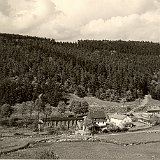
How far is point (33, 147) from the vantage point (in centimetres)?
8088

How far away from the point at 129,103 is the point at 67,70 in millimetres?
36923

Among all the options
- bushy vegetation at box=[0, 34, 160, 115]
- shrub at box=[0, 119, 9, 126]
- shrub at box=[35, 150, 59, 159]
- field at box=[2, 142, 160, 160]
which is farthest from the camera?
bushy vegetation at box=[0, 34, 160, 115]

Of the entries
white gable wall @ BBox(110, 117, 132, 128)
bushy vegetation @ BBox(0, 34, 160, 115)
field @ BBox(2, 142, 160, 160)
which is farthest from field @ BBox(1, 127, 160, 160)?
bushy vegetation @ BBox(0, 34, 160, 115)

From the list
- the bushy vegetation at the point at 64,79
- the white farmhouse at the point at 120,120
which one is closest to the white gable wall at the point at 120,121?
the white farmhouse at the point at 120,120

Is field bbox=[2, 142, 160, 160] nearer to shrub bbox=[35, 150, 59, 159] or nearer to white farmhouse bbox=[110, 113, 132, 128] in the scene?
shrub bbox=[35, 150, 59, 159]

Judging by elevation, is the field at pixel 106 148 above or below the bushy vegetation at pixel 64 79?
below

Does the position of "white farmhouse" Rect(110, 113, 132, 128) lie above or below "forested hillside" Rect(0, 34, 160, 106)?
below

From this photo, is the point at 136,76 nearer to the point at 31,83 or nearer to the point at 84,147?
the point at 31,83

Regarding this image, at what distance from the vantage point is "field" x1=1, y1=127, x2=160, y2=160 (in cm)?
6976

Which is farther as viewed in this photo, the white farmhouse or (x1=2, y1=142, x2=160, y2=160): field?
the white farmhouse

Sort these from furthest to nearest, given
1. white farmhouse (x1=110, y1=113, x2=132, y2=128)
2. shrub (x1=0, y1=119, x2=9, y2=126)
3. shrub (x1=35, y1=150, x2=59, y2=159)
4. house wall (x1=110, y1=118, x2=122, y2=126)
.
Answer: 1. house wall (x1=110, y1=118, x2=122, y2=126)
2. shrub (x1=0, y1=119, x2=9, y2=126)
3. white farmhouse (x1=110, y1=113, x2=132, y2=128)
4. shrub (x1=35, y1=150, x2=59, y2=159)

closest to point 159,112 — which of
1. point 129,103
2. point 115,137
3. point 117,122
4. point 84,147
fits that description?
point 129,103

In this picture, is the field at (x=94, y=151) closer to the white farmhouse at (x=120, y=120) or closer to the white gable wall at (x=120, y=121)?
the white gable wall at (x=120, y=121)

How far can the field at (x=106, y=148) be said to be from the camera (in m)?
69.8
